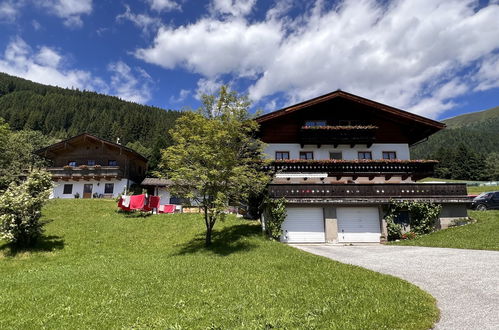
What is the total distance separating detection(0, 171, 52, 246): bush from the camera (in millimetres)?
16312

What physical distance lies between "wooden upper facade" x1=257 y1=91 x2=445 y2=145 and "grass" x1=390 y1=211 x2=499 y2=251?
952 cm

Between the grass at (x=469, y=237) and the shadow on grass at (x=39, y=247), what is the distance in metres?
21.6

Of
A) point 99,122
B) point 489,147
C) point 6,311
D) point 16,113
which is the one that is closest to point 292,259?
point 6,311

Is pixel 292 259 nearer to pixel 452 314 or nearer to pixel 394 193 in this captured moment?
pixel 452 314

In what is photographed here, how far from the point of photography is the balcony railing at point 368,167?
24625mm

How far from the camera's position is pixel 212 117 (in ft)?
65.7

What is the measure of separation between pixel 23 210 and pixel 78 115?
484ft

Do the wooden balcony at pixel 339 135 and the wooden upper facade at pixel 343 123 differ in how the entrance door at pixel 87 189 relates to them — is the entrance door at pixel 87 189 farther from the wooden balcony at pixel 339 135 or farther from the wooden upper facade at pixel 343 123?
the wooden balcony at pixel 339 135

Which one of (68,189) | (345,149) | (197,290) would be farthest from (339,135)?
(68,189)

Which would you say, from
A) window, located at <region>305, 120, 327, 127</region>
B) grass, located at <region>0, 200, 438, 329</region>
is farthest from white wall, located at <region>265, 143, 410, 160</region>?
grass, located at <region>0, 200, 438, 329</region>

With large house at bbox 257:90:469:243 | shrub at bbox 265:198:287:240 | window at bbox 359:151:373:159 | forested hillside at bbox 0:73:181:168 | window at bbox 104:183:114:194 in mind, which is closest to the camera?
shrub at bbox 265:198:287:240

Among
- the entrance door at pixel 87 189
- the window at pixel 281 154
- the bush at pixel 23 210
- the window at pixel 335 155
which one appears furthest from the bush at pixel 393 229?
the entrance door at pixel 87 189

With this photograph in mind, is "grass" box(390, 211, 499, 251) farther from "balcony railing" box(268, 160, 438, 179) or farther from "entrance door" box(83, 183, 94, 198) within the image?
"entrance door" box(83, 183, 94, 198)

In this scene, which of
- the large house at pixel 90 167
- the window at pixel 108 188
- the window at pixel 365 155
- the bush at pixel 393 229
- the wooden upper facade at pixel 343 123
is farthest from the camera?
the window at pixel 108 188
